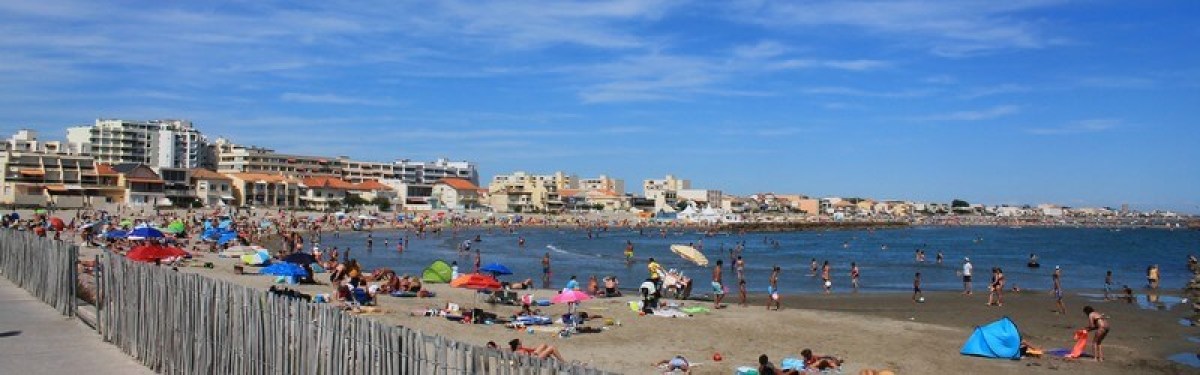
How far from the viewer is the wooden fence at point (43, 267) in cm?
1513

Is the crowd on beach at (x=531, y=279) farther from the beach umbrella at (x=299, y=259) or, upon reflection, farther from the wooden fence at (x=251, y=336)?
the wooden fence at (x=251, y=336)

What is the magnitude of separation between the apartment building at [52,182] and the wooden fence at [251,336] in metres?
75.6

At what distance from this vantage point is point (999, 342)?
17125 mm

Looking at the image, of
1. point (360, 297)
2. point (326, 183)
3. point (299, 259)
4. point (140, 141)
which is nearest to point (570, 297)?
point (360, 297)

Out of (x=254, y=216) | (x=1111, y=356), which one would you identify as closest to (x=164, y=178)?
(x=254, y=216)

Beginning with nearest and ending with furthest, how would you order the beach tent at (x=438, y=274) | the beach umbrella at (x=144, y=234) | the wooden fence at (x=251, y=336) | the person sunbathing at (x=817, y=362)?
the wooden fence at (x=251, y=336) < the person sunbathing at (x=817, y=362) < the beach tent at (x=438, y=274) < the beach umbrella at (x=144, y=234)

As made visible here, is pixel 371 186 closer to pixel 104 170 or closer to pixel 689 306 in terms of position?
pixel 104 170

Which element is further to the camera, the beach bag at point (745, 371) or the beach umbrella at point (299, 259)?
the beach umbrella at point (299, 259)

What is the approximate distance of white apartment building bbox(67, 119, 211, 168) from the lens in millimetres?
122812

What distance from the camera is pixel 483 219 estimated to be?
110m

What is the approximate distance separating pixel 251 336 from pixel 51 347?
15.7 ft

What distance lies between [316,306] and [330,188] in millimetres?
110228

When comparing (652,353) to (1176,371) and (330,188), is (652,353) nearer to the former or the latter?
(1176,371)

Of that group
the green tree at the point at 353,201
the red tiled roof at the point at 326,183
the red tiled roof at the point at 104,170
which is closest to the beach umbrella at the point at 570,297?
the red tiled roof at the point at 104,170
